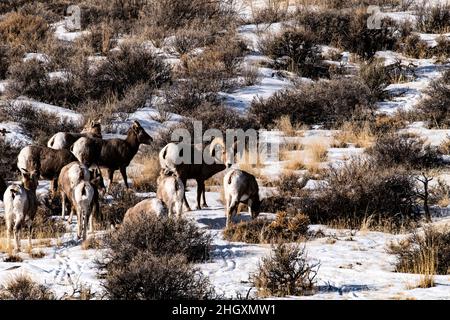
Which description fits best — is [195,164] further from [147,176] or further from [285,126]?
[285,126]

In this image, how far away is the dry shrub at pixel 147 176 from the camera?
16.3m

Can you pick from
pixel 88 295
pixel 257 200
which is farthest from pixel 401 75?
pixel 88 295

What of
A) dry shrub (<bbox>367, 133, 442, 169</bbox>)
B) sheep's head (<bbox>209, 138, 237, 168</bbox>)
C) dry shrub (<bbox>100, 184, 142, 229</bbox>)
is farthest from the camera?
dry shrub (<bbox>367, 133, 442, 169</bbox>)

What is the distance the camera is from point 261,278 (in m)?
9.78

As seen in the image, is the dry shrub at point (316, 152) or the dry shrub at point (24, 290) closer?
the dry shrub at point (24, 290)

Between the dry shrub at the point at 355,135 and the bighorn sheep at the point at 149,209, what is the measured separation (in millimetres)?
7850

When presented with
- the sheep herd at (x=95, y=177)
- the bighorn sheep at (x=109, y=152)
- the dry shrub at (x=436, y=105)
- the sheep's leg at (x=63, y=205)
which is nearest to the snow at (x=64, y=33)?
the sheep herd at (x=95, y=177)

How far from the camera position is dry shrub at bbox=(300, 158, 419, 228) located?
13.9 meters

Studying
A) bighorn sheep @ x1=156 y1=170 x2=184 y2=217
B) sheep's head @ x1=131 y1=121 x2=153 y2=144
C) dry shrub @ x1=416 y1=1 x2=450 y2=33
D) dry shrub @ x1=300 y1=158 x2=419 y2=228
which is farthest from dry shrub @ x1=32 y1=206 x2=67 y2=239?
dry shrub @ x1=416 y1=1 x2=450 y2=33

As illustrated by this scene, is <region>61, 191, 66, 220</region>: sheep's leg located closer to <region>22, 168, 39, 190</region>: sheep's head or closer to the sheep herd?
the sheep herd

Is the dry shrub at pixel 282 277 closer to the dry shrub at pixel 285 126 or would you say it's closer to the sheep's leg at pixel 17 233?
the sheep's leg at pixel 17 233

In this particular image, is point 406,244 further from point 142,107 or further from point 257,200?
point 142,107

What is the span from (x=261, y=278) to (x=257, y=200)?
401cm

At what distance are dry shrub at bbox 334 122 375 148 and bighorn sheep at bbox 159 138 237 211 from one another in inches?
177
